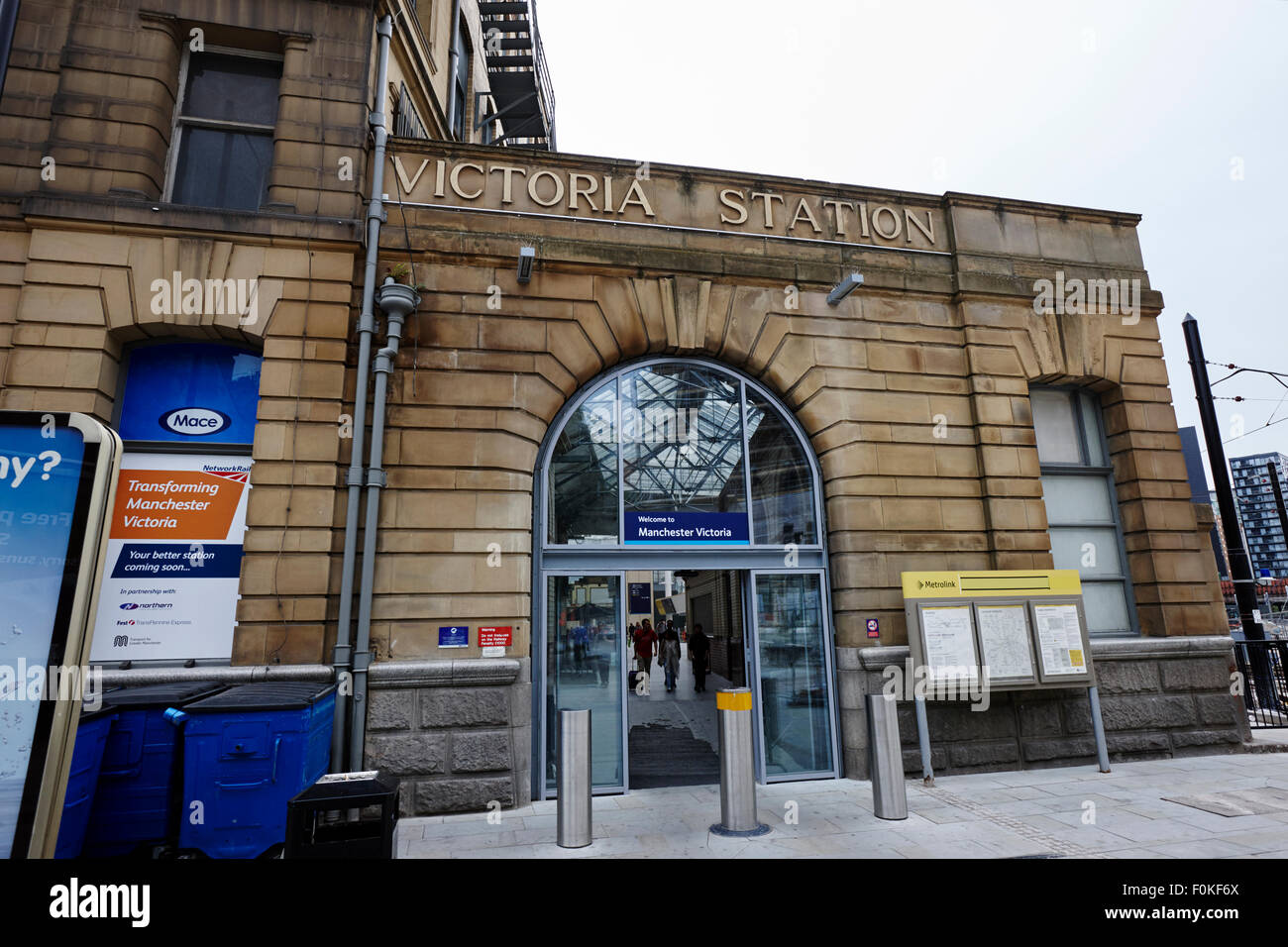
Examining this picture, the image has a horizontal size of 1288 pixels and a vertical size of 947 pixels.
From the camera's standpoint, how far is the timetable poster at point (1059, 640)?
873 cm

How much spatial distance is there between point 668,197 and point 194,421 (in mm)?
6935

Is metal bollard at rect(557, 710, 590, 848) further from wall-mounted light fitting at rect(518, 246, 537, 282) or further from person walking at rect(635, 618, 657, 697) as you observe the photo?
person walking at rect(635, 618, 657, 697)

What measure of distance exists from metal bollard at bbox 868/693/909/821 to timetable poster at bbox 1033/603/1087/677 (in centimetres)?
309

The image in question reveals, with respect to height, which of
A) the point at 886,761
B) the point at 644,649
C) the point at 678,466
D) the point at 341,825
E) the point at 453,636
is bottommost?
the point at 886,761

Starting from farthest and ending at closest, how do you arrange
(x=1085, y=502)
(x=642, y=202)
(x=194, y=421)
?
(x=1085, y=502)
(x=642, y=202)
(x=194, y=421)

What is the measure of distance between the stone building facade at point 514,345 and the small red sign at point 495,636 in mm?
53

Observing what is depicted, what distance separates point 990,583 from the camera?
8.82m

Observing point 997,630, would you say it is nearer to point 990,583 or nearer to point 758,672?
point 990,583

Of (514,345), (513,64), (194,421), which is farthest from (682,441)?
(513,64)

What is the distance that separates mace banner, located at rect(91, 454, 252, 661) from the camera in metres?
7.43

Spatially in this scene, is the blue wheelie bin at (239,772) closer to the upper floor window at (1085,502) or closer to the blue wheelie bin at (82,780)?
the blue wheelie bin at (82,780)

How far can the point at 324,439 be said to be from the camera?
7910 millimetres
